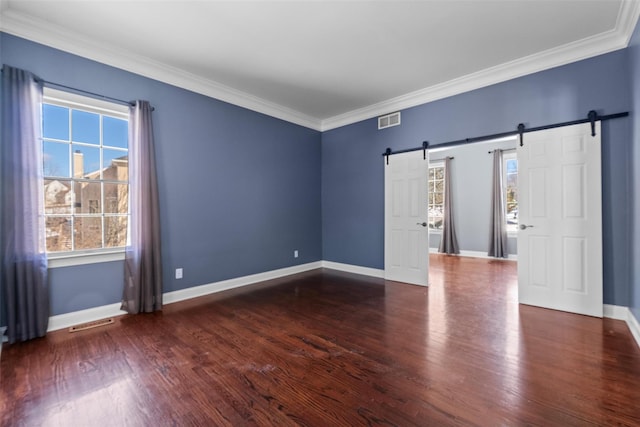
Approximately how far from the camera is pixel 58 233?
115 inches

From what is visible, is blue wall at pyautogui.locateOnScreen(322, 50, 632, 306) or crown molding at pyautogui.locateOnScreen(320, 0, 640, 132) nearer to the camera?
crown molding at pyautogui.locateOnScreen(320, 0, 640, 132)

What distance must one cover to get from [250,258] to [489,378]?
350cm

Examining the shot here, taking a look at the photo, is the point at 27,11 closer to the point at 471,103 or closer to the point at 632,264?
the point at 471,103

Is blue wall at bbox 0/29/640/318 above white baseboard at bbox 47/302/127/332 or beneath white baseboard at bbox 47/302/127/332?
above

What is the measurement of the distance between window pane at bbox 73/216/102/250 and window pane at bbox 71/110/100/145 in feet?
2.82

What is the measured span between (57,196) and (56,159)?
380 mm

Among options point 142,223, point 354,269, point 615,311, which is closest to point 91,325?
point 142,223

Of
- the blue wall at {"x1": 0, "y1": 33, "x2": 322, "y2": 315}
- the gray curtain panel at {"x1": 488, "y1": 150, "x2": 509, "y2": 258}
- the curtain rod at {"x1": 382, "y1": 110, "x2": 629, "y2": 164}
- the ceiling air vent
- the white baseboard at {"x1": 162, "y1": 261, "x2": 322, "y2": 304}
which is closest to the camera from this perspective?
the blue wall at {"x1": 0, "y1": 33, "x2": 322, "y2": 315}

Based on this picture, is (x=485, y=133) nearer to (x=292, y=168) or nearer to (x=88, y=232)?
(x=292, y=168)

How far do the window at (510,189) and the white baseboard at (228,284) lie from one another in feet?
16.4

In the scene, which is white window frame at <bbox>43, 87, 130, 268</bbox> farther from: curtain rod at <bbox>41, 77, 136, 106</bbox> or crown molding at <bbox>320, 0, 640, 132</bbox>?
crown molding at <bbox>320, 0, 640, 132</bbox>

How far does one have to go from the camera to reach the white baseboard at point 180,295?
285 cm

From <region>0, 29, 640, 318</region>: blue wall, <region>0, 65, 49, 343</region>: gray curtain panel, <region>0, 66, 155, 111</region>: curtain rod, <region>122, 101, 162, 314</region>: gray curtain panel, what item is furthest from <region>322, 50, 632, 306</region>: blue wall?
<region>0, 65, 49, 343</region>: gray curtain panel

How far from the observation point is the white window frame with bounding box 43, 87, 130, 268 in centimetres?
283
